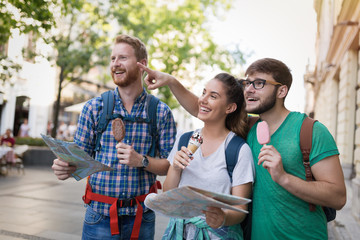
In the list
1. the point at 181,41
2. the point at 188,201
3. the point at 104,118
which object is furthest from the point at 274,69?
the point at 181,41

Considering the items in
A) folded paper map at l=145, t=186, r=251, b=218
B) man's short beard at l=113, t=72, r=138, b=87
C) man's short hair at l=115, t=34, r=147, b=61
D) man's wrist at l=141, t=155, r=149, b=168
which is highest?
man's short hair at l=115, t=34, r=147, b=61

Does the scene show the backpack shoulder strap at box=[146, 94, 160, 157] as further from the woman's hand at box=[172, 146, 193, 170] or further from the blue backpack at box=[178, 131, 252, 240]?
the woman's hand at box=[172, 146, 193, 170]

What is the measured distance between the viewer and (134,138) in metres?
2.67

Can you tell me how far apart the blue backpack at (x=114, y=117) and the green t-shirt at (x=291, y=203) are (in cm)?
100

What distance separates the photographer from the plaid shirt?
2588 mm

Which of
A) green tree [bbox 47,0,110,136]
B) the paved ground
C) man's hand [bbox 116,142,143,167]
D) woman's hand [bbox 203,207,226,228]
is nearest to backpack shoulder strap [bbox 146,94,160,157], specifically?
man's hand [bbox 116,142,143,167]

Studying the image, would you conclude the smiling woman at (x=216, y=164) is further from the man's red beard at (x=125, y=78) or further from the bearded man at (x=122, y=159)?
the man's red beard at (x=125, y=78)

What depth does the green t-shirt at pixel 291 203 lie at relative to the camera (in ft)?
6.52

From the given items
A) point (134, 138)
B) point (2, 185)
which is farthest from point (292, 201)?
point (2, 185)

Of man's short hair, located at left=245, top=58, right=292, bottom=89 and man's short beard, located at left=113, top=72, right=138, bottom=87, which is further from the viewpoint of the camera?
man's short beard, located at left=113, top=72, right=138, bottom=87

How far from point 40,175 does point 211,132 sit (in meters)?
10.9

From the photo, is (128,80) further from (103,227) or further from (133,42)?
(103,227)

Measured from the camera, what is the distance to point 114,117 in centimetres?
266

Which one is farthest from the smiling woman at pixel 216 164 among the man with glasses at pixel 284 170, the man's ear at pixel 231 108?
the man with glasses at pixel 284 170
